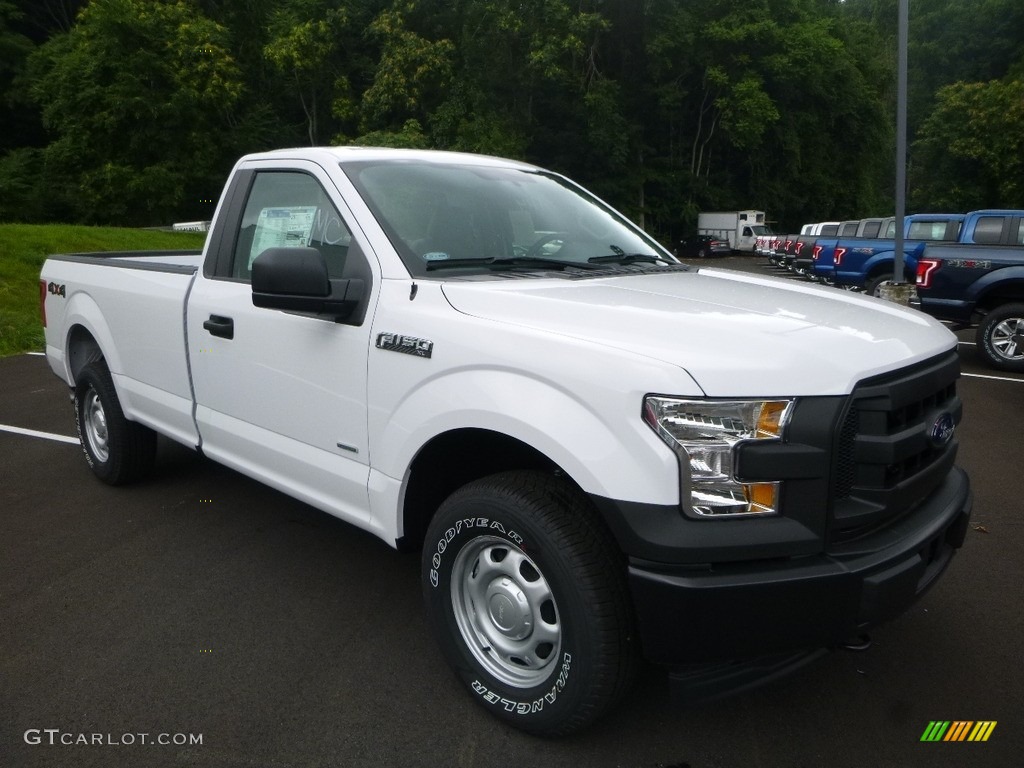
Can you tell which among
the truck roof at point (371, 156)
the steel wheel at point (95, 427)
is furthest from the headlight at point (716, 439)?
the steel wheel at point (95, 427)

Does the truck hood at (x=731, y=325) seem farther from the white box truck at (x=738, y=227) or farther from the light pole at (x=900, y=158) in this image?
the white box truck at (x=738, y=227)

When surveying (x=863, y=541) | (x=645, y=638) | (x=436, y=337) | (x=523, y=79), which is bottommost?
(x=645, y=638)

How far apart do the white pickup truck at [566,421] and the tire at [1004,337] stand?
7.76 meters

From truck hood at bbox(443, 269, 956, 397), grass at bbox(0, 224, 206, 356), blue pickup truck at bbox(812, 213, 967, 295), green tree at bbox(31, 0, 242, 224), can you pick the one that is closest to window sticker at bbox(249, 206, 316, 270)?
truck hood at bbox(443, 269, 956, 397)

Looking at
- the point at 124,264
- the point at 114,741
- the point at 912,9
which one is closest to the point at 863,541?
the point at 114,741

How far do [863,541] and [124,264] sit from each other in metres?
4.46

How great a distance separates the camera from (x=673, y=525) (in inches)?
98.1

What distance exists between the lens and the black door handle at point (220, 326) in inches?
162

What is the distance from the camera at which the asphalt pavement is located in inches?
116

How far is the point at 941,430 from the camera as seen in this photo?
9.91 ft

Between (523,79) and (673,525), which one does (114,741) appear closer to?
(673,525)

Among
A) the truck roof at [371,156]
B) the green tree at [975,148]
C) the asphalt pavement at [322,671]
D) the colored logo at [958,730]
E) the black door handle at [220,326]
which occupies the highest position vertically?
the green tree at [975,148]

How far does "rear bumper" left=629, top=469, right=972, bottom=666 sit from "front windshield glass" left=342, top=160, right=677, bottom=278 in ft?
5.09

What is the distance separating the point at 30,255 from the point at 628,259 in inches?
606
